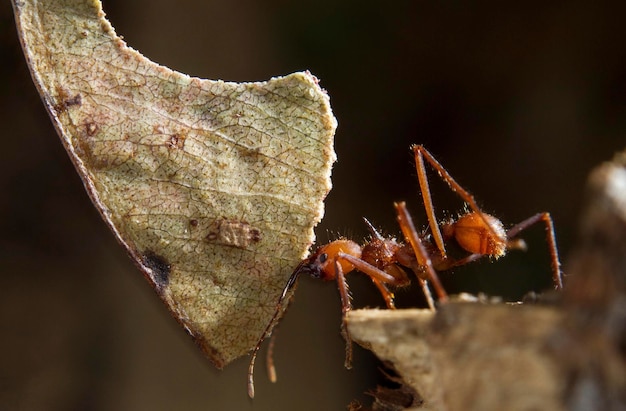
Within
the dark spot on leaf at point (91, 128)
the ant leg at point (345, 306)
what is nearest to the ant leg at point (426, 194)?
the ant leg at point (345, 306)

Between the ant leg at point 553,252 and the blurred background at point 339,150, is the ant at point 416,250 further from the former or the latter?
the blurred background at point 339,150

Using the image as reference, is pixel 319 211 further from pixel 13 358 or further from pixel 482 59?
pixel 13 358

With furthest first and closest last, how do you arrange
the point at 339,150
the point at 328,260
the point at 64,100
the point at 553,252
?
the point at 339,150 < the point at 328,260 < the point at 553,252 < the point at 64,100

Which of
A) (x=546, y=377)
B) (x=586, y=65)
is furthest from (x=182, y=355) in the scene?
(x=546, y=377)

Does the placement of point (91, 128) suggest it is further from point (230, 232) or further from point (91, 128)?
point (230, 232)

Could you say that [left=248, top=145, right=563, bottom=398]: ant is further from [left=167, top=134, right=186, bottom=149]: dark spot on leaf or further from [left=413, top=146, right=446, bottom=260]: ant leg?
[left=167, top=134, right=186, bottom=149]: dark spot on leaf

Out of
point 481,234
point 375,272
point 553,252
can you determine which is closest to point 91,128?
point 375,272

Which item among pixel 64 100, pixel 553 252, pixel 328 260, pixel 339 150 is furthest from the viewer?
pixel 339 150

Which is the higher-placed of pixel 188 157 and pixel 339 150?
pixel 339 150
